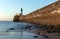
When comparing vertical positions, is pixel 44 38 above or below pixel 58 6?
below

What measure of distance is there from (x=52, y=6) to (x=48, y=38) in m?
5.31

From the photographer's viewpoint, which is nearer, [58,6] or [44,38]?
[58,6]

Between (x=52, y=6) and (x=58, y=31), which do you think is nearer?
(x=52, y=6)

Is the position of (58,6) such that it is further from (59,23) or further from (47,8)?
(59,23)

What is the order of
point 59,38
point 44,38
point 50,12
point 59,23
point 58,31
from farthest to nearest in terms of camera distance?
1. point 58,31
2. point 44,38
3. point 59,38
4. point 59,23
5. point 50,12

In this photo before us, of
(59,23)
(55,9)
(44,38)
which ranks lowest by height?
(44,38)

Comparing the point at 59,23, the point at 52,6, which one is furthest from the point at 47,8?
the point at 59,23

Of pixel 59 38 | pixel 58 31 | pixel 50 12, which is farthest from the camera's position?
pixel 58 31

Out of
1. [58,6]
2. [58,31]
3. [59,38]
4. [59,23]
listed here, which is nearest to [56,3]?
[58,6]

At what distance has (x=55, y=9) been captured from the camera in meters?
9.16

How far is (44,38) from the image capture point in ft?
46.0

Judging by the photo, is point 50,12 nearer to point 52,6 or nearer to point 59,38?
point 52,6

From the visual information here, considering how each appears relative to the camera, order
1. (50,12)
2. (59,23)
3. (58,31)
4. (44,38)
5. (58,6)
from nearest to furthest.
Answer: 1. (58,6)
2. (50,12)
3. (59,23)
4. (44,38)
5. (58,31)

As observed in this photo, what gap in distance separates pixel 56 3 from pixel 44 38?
19.0ft
